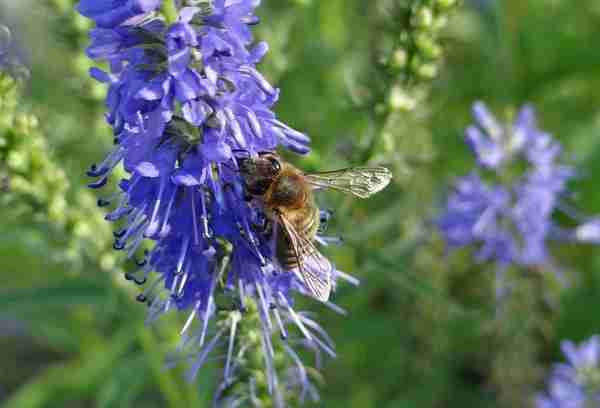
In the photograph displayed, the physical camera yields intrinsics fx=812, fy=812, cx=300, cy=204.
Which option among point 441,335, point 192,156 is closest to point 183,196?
point 192,156

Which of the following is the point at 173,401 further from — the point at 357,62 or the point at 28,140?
the point at 357,62

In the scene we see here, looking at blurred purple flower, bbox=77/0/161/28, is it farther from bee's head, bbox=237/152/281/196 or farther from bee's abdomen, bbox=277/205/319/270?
bee's abdomen, bbox=277/205/319/270

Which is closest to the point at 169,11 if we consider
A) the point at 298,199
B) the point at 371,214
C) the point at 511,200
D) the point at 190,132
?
the point at 190,132

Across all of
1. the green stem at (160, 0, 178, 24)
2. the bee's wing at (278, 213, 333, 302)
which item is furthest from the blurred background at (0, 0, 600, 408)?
the green stem at (160, 0, 178, 24)

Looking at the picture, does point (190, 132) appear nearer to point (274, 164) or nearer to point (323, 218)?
point (274, 164)

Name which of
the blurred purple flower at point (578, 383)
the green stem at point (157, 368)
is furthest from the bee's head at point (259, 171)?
the blurred purple flower at point (578, 383)

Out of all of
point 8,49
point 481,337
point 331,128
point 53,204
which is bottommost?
point 53,204
